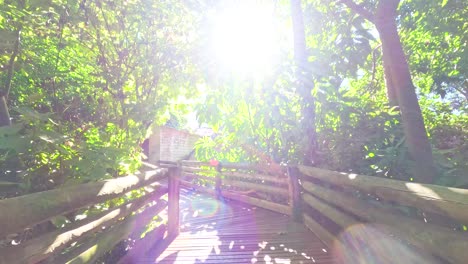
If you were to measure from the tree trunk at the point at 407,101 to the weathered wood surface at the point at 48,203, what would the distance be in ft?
10.5

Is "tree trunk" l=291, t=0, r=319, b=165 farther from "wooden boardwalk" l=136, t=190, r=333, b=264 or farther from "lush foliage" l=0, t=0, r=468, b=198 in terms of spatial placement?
"wooden boardwalk" l=136, t=190, r=333, b=264

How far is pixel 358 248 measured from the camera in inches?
103

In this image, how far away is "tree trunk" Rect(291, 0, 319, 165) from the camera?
4.23 meters

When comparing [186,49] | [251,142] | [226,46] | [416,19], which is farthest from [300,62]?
[416,19]

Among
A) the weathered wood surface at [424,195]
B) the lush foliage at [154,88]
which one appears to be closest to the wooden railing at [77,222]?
the lush foliage at [154,88]

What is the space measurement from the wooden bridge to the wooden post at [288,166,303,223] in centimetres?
2

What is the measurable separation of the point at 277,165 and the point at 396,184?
11.9ft

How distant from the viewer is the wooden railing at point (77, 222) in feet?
4.29

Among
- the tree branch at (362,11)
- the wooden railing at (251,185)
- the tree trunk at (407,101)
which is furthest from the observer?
the wooden railing at (251,185)

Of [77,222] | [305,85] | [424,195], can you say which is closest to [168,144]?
[305,85]

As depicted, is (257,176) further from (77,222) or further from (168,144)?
(168,144)

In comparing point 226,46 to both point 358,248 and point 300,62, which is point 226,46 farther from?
point 358,248

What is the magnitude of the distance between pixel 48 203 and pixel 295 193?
3992mm

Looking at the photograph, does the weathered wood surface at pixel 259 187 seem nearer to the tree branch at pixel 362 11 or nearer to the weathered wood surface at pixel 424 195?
the weathered wood surface at pixel 424 195
